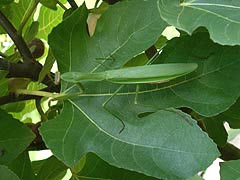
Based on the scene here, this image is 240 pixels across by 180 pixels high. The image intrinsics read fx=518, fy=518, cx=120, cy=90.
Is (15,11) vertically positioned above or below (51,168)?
above

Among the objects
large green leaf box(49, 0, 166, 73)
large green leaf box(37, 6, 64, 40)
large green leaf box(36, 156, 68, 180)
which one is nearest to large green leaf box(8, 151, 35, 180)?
large green leaf box(36, 156, 68, 180)

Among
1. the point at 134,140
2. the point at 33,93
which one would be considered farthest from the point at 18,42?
the point at 134,140

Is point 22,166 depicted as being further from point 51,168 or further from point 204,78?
point 204,78

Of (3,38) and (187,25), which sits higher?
(187,25)

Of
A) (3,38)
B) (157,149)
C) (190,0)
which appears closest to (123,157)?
(157,149)

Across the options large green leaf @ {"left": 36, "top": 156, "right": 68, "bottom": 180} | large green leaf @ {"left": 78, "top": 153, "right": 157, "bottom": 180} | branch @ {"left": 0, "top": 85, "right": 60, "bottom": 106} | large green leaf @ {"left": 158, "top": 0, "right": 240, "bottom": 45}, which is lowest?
large green leaf @ {"left": 36, "top": 156, "right": 68, "bottom": 180}

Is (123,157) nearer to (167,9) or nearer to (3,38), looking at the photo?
(167,9)

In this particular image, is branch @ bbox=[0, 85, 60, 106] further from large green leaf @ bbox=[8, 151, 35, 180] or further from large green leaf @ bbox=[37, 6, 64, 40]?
large green leaf @ bbox=[37, 6, 64, 40]
